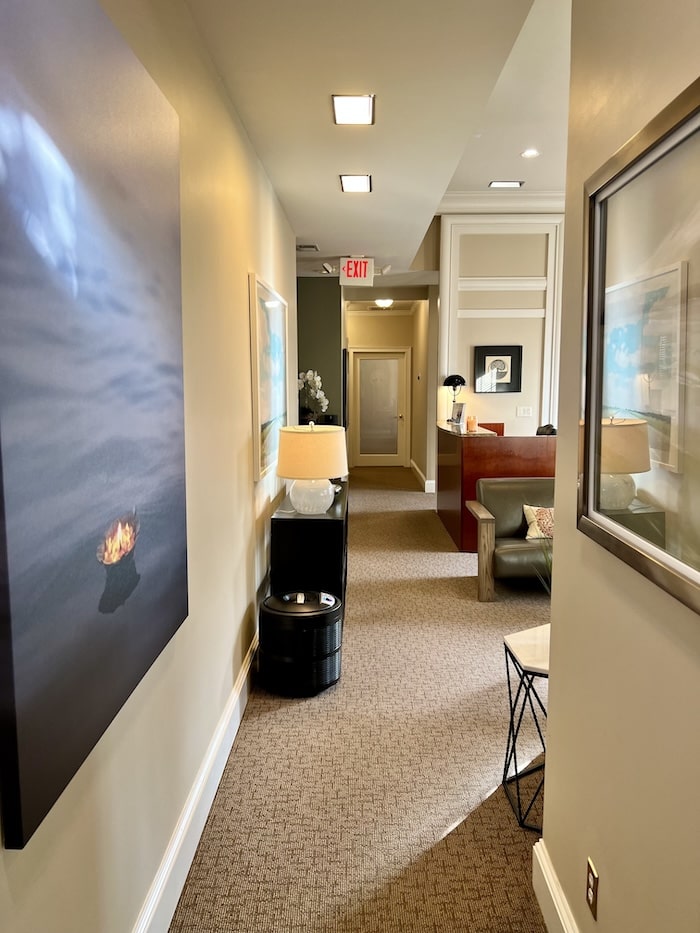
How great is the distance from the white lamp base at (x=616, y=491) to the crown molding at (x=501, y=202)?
606 centimetres

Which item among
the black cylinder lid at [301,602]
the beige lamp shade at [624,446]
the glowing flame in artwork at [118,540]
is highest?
the beige lamp shade at [624,446]

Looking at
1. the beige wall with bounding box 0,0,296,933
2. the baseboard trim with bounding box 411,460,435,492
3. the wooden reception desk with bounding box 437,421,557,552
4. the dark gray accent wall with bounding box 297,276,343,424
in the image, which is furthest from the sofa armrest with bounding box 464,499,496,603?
the baseboard trim with bounding box 411,460,435,492

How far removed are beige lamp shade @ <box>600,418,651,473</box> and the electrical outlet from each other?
88cm

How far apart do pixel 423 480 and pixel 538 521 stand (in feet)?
14.3

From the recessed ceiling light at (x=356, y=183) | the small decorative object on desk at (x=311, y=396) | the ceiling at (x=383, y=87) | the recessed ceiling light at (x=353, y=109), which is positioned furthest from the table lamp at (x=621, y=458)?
the small decorative object on desk at (x=311, y=396)

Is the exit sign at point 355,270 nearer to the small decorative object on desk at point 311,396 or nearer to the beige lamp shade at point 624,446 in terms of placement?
the small decorative object on desk at point 311,396

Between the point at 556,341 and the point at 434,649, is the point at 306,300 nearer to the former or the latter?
the point at 556,341

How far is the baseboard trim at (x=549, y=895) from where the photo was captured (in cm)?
160

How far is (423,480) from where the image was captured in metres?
8.94

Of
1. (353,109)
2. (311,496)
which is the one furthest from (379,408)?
(353,109)

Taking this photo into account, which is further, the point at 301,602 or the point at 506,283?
the point at 506,283

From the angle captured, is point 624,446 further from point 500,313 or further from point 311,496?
point 500,313

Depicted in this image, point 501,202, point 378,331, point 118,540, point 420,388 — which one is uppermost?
point 501,202

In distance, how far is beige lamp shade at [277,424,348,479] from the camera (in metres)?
3.25
